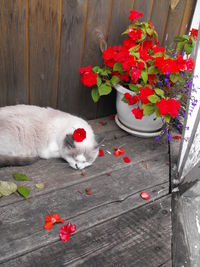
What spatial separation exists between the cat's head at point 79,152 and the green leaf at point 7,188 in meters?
0.45

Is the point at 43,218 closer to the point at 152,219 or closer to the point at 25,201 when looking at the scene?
the point at 25,201

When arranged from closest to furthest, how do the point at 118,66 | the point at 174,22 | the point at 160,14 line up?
the point at 118,66 → the point at 160,14 → the point at 174,22

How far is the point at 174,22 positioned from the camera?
2.70 m

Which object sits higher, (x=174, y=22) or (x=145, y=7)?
(x=145, y=7)

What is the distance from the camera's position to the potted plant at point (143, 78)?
207cm

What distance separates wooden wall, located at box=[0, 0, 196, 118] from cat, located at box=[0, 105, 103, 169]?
0.26 metres

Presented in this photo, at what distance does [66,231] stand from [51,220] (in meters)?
0.12

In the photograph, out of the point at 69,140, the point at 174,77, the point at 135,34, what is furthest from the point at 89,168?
the point at 135,34

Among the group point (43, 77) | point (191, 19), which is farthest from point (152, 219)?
point (191, 19)

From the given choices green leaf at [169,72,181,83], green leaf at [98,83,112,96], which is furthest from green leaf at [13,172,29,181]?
green leaf at [169,72,181,83]

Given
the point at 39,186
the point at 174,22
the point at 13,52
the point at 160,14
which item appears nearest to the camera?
the point at 39,186

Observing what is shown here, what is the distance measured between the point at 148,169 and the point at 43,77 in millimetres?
1181

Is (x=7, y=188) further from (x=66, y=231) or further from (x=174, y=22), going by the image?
(x=174, y=22)

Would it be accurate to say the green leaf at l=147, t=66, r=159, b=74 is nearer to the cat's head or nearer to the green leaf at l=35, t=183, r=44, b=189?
the cat's head
